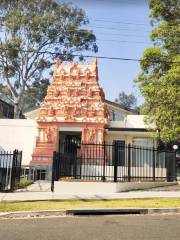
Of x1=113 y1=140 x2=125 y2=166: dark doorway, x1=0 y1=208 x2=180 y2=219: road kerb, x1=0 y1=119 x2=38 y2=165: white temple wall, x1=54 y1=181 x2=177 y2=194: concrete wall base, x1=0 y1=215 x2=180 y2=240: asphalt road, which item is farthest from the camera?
x1=0 y1=119 x2=38 y2=165: white temple wall

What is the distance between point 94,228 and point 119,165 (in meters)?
11.5

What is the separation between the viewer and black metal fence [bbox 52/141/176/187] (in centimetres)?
2033

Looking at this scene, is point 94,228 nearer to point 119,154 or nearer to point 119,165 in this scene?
point 119,154

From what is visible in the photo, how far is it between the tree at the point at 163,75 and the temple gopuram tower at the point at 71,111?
506cm

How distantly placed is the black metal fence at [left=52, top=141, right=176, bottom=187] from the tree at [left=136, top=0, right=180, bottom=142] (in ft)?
6.47

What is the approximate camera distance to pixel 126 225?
Answer: 32.9 feet

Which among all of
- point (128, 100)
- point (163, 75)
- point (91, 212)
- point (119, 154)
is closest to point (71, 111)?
A: point (163, 75)

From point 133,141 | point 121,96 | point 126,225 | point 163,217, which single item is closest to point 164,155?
point 133,141

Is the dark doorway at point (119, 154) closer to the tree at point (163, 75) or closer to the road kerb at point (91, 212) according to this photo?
the tree at point (163, 75)

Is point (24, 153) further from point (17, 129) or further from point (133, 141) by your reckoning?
point (133, 141)

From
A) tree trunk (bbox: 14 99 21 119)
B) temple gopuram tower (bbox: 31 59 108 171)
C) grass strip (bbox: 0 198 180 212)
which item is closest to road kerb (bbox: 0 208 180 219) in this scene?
grass strip (bbox: 0 198 180 212)

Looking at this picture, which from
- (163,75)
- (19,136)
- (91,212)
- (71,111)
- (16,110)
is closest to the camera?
(91,212)

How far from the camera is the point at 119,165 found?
68.7 ft

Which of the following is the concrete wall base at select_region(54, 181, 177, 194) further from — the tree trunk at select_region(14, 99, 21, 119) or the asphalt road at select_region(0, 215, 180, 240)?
the tree trunk at select_region(14, 99, 21, 119)
